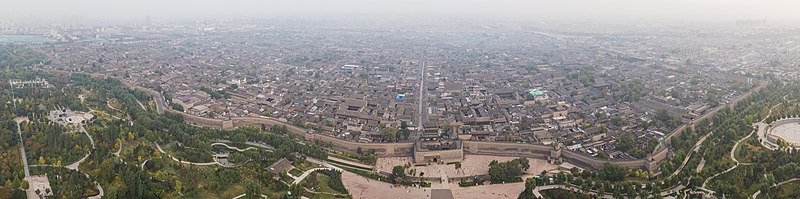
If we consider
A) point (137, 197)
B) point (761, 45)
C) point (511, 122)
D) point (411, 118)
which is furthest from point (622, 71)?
point (137, 197)

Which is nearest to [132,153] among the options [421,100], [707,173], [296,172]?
[296,172]

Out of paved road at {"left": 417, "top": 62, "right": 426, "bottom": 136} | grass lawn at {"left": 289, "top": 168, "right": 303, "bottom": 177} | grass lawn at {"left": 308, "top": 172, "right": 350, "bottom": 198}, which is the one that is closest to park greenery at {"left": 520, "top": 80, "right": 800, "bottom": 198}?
grass lawn at {"left": 308, "top": 172, "right": 350, "bottom": 198}

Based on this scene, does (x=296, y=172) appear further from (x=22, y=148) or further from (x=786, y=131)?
(x=786, y=131)

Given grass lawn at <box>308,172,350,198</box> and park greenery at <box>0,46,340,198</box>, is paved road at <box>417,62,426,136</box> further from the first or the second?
grass lawn at <box>308,172,350,198</box>

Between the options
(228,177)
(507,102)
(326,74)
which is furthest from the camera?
(326,74)

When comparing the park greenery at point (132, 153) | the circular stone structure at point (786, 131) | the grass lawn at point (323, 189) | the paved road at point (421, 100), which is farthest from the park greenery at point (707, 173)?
the park greenery at point (132, 153)

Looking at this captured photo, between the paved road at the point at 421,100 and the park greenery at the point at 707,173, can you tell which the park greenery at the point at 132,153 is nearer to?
the paved road at the point at 421,100

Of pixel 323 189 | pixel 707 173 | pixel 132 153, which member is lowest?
pixel 323 189

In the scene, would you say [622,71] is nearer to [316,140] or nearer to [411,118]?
[411,118]
